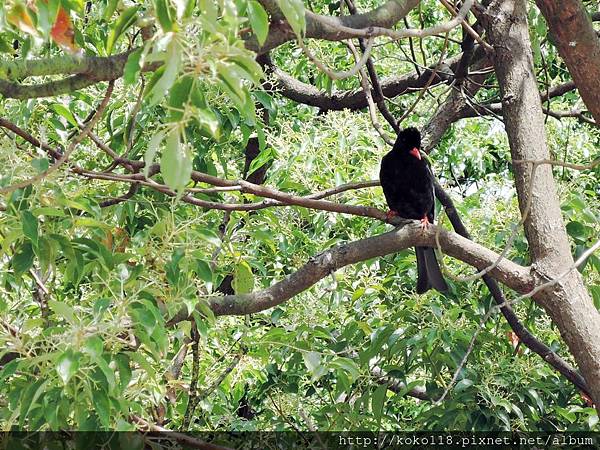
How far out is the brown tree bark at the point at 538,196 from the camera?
2740 millimetres

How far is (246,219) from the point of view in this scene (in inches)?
126

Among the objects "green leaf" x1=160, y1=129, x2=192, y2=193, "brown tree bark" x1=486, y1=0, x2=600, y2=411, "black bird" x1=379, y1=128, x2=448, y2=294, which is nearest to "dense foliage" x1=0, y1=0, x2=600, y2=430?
"green leaf" x1=160, y1=129, x2=192, y2=193

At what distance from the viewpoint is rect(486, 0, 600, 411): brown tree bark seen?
2740 mm

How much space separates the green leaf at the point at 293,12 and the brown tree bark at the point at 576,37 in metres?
1.47

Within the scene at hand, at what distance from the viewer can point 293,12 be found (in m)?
1.55

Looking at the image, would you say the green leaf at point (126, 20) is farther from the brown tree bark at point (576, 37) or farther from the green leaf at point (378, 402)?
the green leaf at point (378, 402)

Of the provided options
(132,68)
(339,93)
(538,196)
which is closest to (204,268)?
(132,68)

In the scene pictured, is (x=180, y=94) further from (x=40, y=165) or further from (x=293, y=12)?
(x=40, y=165)

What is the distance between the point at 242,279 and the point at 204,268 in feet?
2.40

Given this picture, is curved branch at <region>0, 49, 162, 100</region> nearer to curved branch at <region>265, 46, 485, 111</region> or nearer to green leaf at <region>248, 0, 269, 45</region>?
green leaf at <region>248, 0, 269, 45</region>

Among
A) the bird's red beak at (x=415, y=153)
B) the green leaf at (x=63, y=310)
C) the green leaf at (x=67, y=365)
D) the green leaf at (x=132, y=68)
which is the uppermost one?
the bird's red beak at (x=415, y=153)

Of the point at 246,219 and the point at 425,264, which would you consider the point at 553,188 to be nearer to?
the point at 425,264

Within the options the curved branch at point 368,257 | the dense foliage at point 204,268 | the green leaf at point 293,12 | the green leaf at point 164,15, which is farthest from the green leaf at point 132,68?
the curved branch at point 368,257

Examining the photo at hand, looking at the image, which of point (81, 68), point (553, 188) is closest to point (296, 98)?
point (553, 188)
